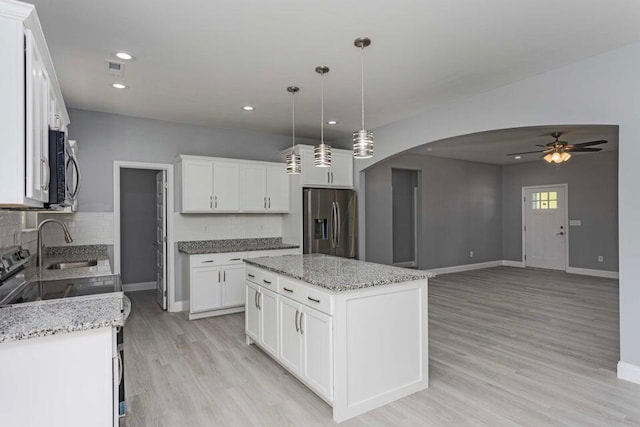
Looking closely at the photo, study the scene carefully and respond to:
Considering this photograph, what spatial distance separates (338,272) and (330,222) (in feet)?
8.93

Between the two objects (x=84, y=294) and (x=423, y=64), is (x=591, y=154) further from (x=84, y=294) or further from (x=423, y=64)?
(x=84, y=294)

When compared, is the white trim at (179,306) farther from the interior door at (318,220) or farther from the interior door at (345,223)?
the interior door at (345,223)

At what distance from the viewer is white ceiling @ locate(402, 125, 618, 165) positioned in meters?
5.56

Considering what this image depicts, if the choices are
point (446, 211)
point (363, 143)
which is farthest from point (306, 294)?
point (446, 211)

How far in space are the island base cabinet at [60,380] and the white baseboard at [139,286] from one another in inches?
208

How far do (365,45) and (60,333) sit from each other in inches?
104

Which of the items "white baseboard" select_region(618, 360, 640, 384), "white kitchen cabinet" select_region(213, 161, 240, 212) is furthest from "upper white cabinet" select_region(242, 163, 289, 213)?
"white baseboard" select_region(618, 360, 640, 384)

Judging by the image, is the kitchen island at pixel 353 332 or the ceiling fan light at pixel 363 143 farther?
the ceiling fan light at pixel 363 143

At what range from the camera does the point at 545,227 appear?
336 inches

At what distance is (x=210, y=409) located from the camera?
8.31ft

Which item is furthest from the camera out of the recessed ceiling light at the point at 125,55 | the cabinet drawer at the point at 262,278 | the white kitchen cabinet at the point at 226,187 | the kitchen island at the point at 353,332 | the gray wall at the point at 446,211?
the gray wall at the point at 446,211

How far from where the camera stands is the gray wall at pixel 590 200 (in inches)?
291

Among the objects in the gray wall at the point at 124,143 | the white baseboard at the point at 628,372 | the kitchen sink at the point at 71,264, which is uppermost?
the gray wall at the point at 124,143

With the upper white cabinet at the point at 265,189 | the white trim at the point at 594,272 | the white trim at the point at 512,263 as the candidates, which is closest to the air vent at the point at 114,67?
the upper white cabinet at the point at 265,189
